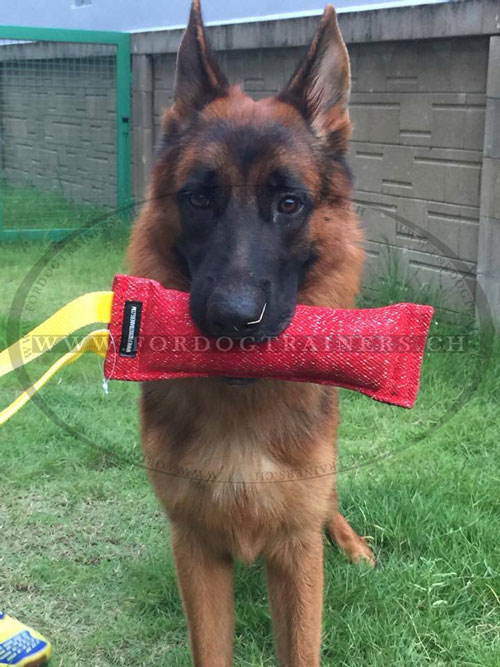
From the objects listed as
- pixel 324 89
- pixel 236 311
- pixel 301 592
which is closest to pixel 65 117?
pixel 324 89

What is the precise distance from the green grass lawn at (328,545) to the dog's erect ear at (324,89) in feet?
5.53

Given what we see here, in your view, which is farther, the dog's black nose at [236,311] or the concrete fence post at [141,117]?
the concrete fence post at [141,117]

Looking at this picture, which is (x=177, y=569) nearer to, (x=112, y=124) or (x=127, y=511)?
(x=127, y=511)

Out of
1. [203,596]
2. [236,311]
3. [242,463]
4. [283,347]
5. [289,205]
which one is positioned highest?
[289,205]

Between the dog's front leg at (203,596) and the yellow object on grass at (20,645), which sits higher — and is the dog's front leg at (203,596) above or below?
above

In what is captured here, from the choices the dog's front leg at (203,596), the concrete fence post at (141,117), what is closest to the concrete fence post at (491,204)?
the dog's front leg at (203,596)

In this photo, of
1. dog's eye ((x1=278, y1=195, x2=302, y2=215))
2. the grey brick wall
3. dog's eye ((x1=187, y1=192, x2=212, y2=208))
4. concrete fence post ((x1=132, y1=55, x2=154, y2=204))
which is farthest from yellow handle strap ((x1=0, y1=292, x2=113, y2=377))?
the grey brick wall

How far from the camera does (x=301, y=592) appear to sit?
258cm

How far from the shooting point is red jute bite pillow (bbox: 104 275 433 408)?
7.32 ft

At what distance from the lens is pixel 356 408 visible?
4.82 meters

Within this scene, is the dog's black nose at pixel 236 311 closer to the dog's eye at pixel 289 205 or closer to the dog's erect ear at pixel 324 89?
the dog's eye at pixel 289 205

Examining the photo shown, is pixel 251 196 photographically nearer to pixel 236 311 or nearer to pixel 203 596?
pixel 236 311

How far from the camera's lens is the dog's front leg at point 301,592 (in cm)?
256

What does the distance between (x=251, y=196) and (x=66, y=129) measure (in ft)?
26.6
